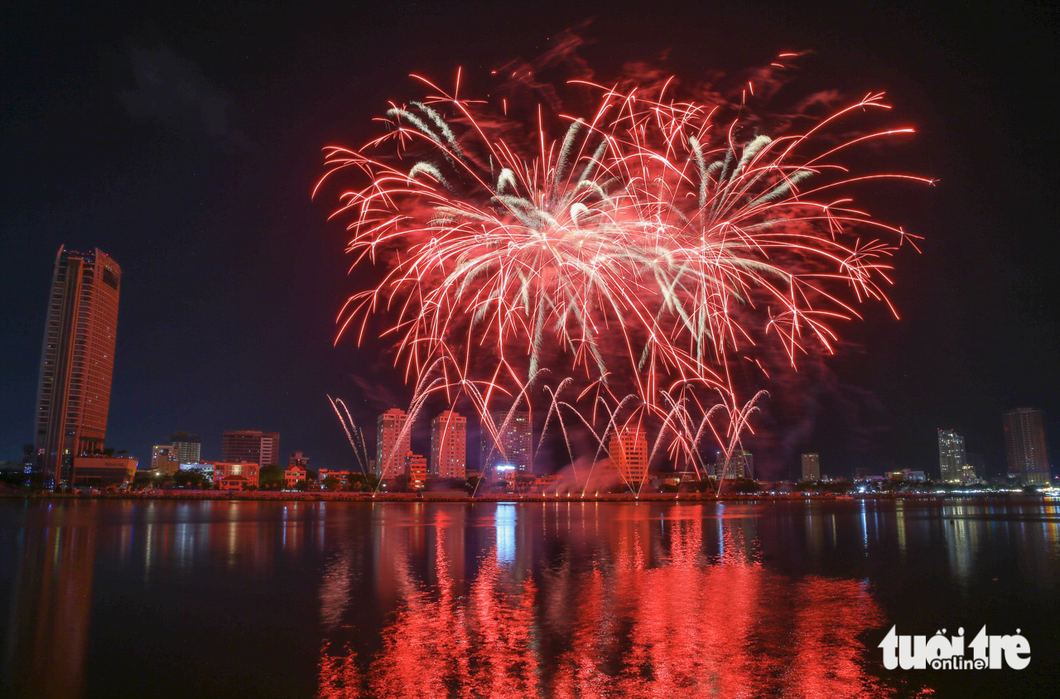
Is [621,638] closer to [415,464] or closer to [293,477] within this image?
[293,477]

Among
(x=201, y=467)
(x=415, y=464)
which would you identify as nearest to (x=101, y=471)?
(x=201, y=467)

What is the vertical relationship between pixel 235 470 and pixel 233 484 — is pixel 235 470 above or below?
above

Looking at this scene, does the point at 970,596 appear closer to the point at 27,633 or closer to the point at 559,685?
the point at 559,685

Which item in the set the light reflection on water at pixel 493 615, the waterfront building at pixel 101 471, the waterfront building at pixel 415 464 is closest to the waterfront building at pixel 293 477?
the waterfront building at pixel 415 464

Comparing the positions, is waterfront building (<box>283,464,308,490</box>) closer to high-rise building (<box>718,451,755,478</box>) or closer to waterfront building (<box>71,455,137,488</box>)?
waterfront building (<box>71,455,137,488</box>)

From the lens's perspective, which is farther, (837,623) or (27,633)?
(837,623)

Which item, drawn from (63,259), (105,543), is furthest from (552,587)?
(63,259)

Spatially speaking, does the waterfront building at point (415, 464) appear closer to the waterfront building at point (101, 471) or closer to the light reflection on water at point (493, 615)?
the waterfront building at point (101, 471)
